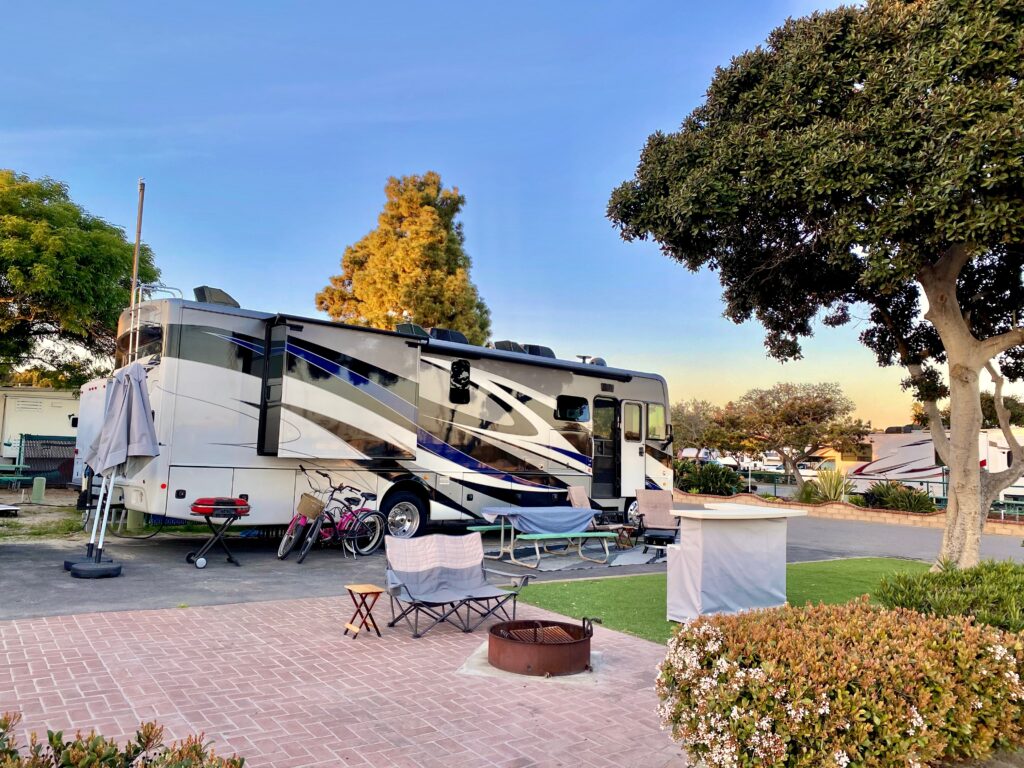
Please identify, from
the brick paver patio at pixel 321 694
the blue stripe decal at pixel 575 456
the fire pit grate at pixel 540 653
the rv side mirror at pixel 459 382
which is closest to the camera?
the brick paver patio at pixel 321 694

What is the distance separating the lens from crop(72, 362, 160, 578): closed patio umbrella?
27.0 ft

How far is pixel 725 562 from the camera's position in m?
7.23

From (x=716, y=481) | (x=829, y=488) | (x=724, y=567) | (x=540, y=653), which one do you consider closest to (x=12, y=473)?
(x=540, y=653)

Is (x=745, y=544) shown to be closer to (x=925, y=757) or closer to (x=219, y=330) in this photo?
(x=925, y=757)

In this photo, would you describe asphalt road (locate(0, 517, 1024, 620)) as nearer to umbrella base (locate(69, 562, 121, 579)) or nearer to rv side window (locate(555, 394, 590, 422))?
umbrella base (locate(69, 562, 121, 579))

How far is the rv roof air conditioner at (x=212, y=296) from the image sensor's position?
1004 centimetres

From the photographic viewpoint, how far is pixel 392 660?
563cm

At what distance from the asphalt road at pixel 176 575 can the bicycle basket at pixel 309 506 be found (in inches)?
27.7

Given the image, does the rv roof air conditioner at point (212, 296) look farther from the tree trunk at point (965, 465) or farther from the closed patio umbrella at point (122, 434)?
the tree trunk at point (965, 465)

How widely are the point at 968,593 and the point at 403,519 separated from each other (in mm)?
8367

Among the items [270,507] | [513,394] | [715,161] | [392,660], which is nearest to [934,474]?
[513,394]

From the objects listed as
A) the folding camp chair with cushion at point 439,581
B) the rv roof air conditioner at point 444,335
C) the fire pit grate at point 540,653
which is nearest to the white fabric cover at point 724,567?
the folding camp chair with cushion at point 439,581

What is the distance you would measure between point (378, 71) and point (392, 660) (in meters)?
10.4

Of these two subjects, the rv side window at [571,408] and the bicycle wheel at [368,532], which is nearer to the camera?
the bicycle wheel at [368,532]
